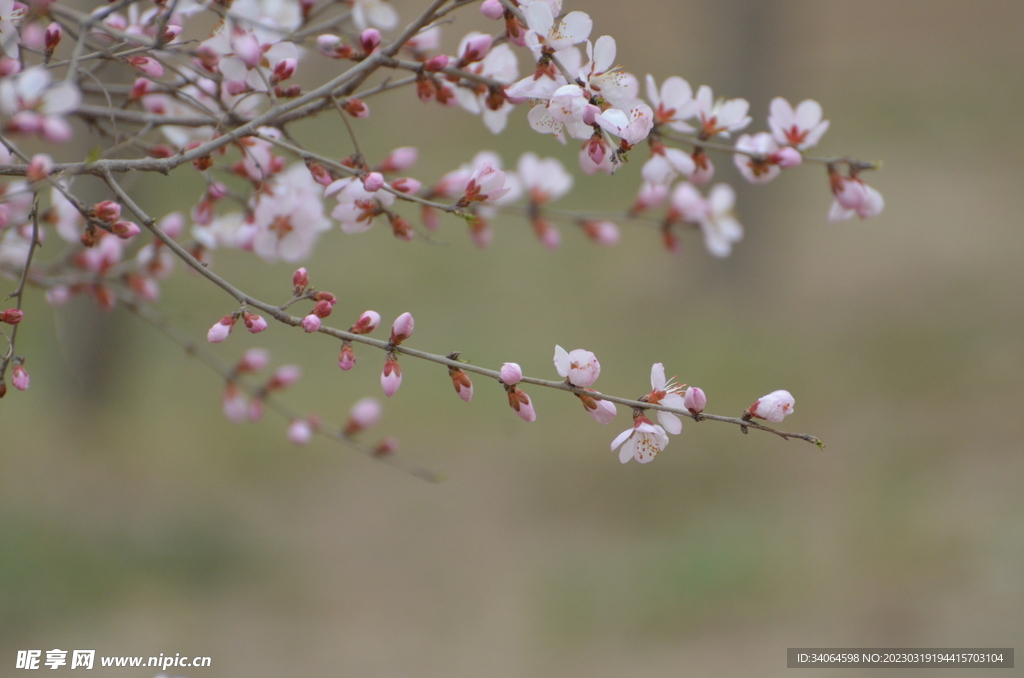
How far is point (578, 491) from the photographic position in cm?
449

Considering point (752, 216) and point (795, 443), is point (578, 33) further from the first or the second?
point (752, 216)

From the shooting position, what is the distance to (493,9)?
3.98ft

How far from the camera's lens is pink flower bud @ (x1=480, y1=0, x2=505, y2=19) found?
47.3 inches

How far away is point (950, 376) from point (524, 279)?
11.9 ft

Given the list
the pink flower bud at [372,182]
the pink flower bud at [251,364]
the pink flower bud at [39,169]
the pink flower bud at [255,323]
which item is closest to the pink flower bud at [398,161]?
the pink flower bud at [372,182]

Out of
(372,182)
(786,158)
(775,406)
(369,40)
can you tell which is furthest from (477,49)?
(775,406)

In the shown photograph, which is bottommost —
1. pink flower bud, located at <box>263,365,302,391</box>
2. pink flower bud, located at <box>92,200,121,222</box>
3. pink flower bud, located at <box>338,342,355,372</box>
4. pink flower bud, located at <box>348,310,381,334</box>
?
pink flower bud, located at <box>338,342,355,372</box>

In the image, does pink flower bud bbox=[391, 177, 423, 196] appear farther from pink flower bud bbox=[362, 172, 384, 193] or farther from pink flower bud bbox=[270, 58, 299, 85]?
pink flower bud bbox=[270, 58, 299, 85]

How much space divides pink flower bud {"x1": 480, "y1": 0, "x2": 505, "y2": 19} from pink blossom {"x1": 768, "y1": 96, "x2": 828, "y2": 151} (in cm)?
54

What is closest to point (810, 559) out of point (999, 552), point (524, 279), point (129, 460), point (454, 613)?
point (999, 552)

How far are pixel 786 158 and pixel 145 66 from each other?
3.51 feet

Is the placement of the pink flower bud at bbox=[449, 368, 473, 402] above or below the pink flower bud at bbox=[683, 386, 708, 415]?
above

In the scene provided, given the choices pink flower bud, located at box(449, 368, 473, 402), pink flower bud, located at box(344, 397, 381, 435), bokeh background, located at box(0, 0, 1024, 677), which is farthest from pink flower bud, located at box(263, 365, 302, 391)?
pink flower bud, located at box(449, 368, 473, 402)

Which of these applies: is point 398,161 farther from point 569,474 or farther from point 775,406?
point 569,474
